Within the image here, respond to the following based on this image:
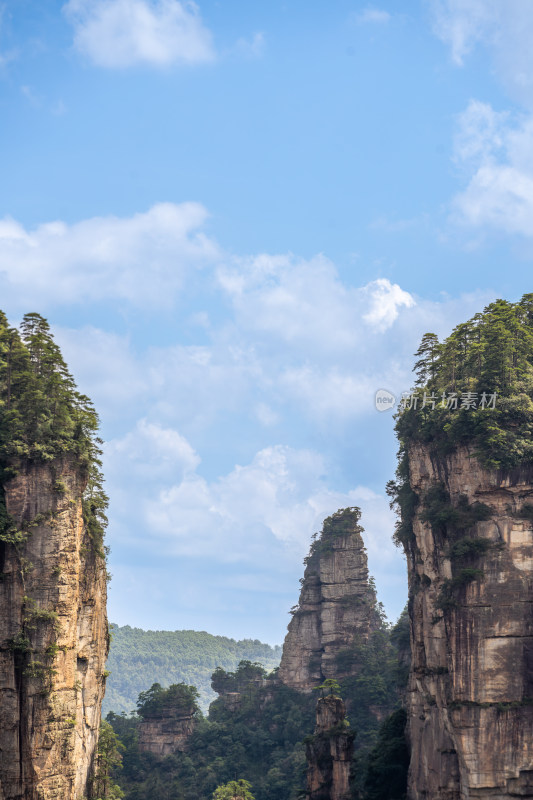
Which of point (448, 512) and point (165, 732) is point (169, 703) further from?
point (448, 512)

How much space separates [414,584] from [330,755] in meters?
12.7

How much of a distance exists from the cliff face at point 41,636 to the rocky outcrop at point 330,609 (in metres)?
39.3

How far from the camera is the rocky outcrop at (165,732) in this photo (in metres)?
72.7

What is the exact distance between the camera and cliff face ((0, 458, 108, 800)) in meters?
32.3

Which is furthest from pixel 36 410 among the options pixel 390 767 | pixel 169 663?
pixel 169 663

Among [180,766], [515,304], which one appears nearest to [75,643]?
[515,304]

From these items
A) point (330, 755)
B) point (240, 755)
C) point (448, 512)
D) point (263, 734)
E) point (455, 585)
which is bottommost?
point (240, 755)

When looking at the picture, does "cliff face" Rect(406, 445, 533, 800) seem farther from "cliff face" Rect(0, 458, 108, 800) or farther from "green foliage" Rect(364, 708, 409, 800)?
"cliff face" Rect(0, 458, 108, 800)

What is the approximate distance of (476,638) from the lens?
36.5m

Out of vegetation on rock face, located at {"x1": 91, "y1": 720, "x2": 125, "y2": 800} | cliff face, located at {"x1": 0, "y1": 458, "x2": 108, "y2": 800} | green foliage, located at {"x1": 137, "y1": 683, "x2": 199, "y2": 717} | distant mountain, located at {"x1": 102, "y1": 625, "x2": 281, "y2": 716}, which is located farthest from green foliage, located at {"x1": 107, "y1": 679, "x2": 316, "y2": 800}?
distant mountain, located at {"x1": 102, "y1": 625, "x2": 281, "y2": 716}

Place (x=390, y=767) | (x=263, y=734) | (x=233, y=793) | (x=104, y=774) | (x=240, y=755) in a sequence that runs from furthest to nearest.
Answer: (x=263, y=734)
(x=240, y=755)
(x=233, y=793)
(x=390, y=767)
(x=104, y=774)

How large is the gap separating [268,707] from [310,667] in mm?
5341

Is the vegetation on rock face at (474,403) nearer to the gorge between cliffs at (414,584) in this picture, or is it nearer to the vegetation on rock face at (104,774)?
the gorge between cliffs at (414,584)

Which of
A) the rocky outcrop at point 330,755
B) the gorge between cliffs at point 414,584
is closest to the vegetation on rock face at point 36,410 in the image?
the gorge between cliffs at point 414,584
